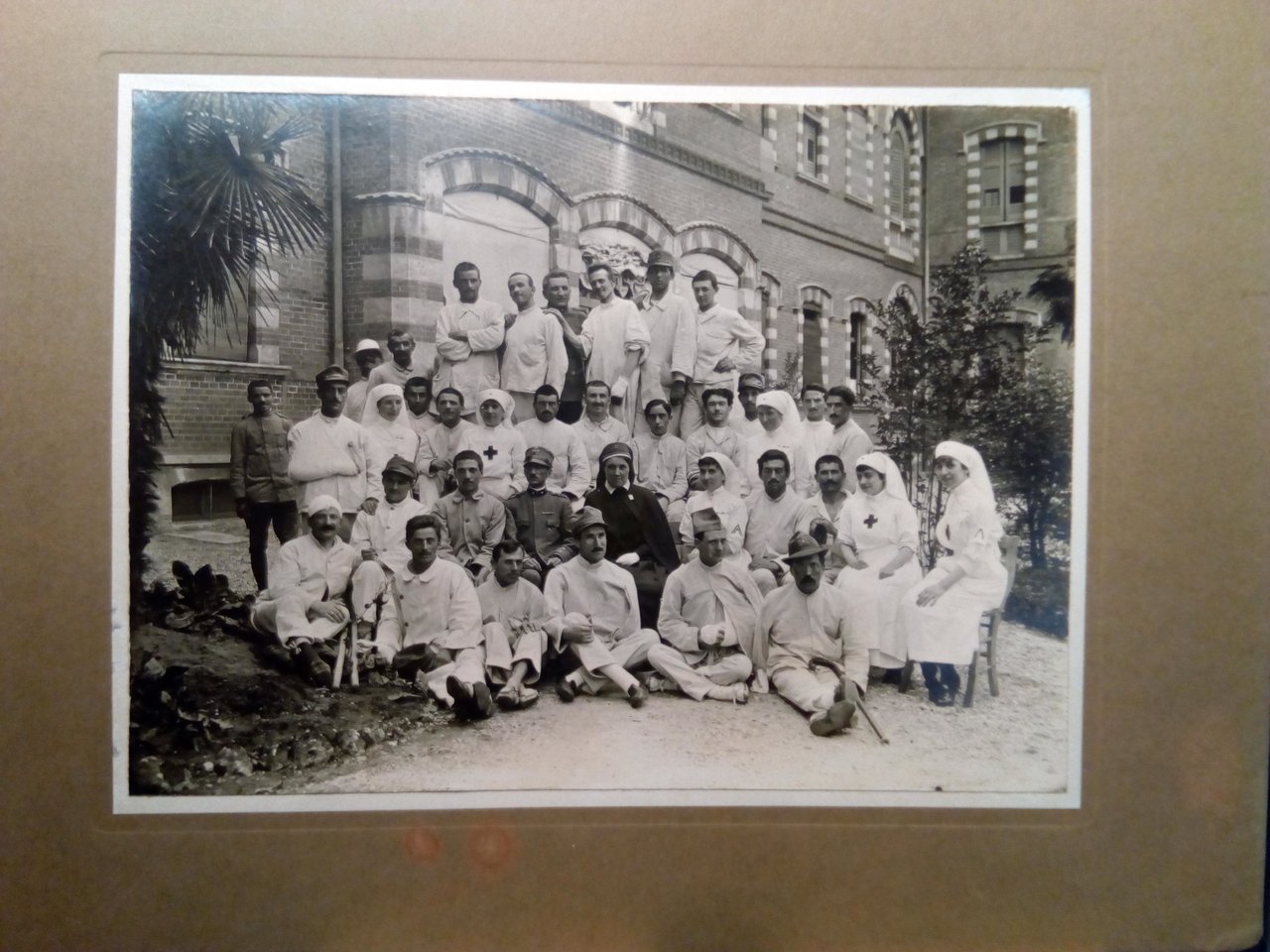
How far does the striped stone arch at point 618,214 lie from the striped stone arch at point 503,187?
0.17ft

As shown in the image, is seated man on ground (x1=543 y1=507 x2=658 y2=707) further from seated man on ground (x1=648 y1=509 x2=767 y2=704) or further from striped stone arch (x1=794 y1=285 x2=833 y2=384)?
striped stone arch (x1=794 y1=285 x2=833 y2=384)

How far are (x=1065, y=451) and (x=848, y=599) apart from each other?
3.90 feet

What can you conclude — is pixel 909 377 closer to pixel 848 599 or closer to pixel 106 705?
pixel 848 599

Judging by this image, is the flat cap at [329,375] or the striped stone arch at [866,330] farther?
the striped stone arch at [866,330]

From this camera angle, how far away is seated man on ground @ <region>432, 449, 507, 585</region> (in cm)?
341

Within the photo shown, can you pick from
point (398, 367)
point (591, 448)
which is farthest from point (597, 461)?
point (398, 367)

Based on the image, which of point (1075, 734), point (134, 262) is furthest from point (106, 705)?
point (1075, 734)

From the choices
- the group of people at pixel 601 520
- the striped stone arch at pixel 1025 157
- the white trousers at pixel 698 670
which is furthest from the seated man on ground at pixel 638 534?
the striped stone arch at pixel 1025 157

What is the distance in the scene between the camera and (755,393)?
3.53 meters

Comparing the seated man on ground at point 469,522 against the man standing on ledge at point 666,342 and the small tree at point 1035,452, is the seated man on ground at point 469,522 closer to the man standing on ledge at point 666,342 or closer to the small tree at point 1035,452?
the man standing on ledge at point 666,342

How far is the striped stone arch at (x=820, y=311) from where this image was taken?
11.6 feet

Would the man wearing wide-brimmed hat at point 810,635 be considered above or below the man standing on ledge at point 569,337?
below

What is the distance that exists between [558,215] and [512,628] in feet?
6.33

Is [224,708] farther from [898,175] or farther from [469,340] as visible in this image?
[898,175]
